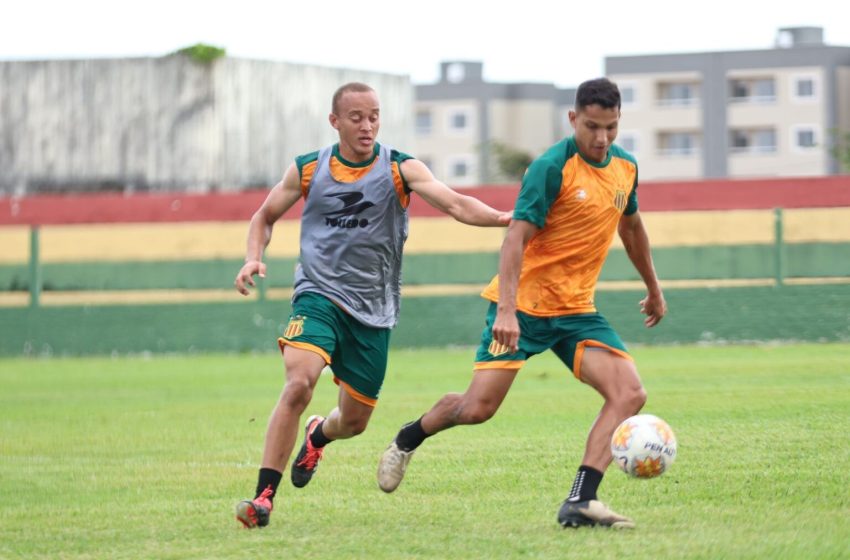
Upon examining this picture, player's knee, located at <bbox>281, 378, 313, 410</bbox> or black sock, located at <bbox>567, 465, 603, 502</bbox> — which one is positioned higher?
player's knee, located at <bbox>281, 378, 313, 410</bbox>

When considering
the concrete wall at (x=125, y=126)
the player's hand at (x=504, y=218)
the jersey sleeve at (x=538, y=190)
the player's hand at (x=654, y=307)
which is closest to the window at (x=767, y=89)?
the concrete wall at (x=125, y=126)

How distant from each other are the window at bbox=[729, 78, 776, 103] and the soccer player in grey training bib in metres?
78.8

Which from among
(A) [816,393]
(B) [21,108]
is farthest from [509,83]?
(A) [816,393]

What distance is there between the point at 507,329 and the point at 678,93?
8065cm

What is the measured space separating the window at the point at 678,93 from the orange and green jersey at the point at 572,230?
261 ft

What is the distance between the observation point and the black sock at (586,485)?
7031 mm

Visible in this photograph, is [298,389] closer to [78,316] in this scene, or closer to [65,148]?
[78,316]

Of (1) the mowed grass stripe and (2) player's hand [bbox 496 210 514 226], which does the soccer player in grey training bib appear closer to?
(2) player's hand [bbox 496 210 514 226]

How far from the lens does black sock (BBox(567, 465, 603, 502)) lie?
7.03 metres

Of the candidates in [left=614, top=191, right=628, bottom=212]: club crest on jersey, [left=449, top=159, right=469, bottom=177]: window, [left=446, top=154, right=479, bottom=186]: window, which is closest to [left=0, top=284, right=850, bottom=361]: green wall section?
[left=614, top=191, right=628, bottom=212]: club crest on jersey

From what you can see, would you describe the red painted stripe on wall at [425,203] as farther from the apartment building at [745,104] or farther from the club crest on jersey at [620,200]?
the apartment building at [745,104]

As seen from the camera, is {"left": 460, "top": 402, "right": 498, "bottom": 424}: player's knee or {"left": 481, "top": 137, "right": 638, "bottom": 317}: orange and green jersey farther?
{"left": 460, "top": 402, "right": 498, "bottom": 424}: player's knee

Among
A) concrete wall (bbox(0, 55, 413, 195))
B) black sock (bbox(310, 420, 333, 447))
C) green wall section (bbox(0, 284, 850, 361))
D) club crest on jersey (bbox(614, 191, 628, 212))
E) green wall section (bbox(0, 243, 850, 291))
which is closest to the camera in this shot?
club crest on jersey (bbox(614, 191, 628, 212))

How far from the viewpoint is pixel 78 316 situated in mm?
24375
